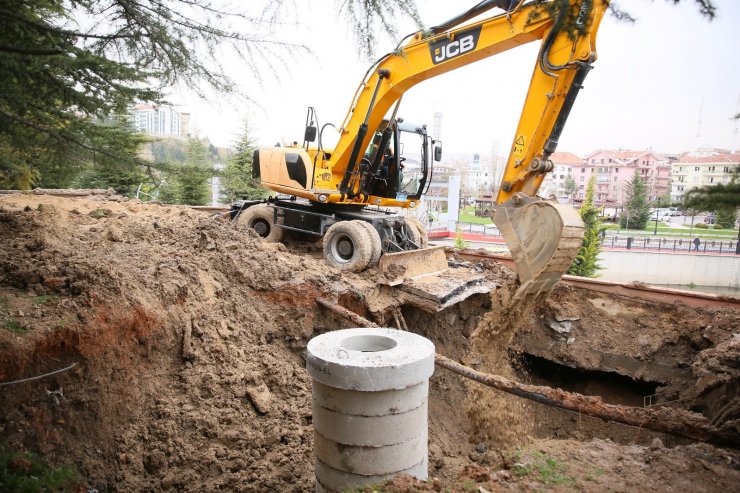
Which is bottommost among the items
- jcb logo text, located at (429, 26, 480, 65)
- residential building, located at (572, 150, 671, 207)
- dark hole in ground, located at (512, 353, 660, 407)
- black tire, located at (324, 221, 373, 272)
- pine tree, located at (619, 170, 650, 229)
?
dark hole in ground, located at (512, 353, 660, 407)

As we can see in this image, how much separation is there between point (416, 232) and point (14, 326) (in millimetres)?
6358

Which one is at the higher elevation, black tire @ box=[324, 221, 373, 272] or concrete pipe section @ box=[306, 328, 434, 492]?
black tire @ box=[324, 221, 373, 272]

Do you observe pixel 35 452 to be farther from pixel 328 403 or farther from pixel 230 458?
pixel 328 403

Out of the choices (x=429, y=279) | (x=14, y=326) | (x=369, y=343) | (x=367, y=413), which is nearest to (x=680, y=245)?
(x=429, y=279)

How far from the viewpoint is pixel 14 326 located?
4293mm

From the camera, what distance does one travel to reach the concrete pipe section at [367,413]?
3820 millimetres

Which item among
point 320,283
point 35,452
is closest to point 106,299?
point 35,452

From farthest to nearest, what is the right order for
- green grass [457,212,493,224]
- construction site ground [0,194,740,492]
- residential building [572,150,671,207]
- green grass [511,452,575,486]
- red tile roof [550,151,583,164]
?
red tile roof [550,151,583,164], residential building [572,150,671,207], green grass [457,212,493,224], construction site ground [0,194,740,492], green grass [511,452,575,486]

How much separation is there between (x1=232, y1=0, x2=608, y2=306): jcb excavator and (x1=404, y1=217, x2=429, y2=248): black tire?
0.03 m

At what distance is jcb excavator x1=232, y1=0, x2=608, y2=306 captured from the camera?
20.4ft

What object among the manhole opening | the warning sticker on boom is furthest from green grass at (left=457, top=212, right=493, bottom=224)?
the manhole opening

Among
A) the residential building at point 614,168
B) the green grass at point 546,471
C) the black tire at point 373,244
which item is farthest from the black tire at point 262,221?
the residential building at point 614,168

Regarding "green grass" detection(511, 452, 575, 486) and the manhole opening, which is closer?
"green grass" detection(511, 452, 575, 486)

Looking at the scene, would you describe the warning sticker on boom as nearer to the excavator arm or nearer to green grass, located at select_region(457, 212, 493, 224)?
the excavator arm
